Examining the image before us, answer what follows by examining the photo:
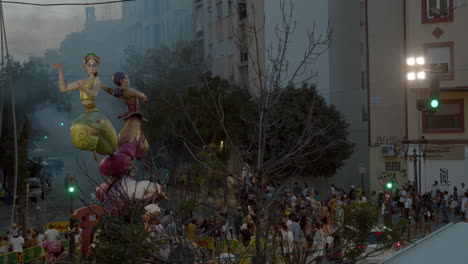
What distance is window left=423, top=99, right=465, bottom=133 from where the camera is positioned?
109ft

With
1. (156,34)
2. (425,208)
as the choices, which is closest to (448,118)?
(425,208)

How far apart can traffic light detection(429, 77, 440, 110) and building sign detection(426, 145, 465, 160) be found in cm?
1794

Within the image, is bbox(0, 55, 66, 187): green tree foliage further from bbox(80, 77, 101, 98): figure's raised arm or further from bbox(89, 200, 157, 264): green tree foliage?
bbox(89, 200, 157, 264): green tree foliage

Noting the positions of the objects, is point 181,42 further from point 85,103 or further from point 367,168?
point 85,103

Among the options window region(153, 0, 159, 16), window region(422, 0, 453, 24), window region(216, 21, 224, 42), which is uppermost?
window region(153, 0, 159, 16)

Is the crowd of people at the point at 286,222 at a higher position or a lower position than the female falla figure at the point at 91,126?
lower

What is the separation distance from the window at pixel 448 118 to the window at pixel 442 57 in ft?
4.48

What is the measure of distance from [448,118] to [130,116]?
19323 mm

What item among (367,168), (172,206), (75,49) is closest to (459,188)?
(367,168)

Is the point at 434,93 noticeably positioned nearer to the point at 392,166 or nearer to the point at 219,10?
the point at 392,166

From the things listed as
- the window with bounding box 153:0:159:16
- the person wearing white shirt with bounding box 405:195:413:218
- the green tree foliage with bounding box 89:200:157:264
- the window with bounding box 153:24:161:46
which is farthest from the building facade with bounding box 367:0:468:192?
the green tree foliage with bounding box 89:200:157:264

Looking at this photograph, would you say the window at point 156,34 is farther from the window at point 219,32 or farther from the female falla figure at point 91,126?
the female falla figure at point 91,126

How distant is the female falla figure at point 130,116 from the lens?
18.9 m

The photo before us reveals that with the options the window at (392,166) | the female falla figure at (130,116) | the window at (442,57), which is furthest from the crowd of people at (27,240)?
the window at (392,166)
